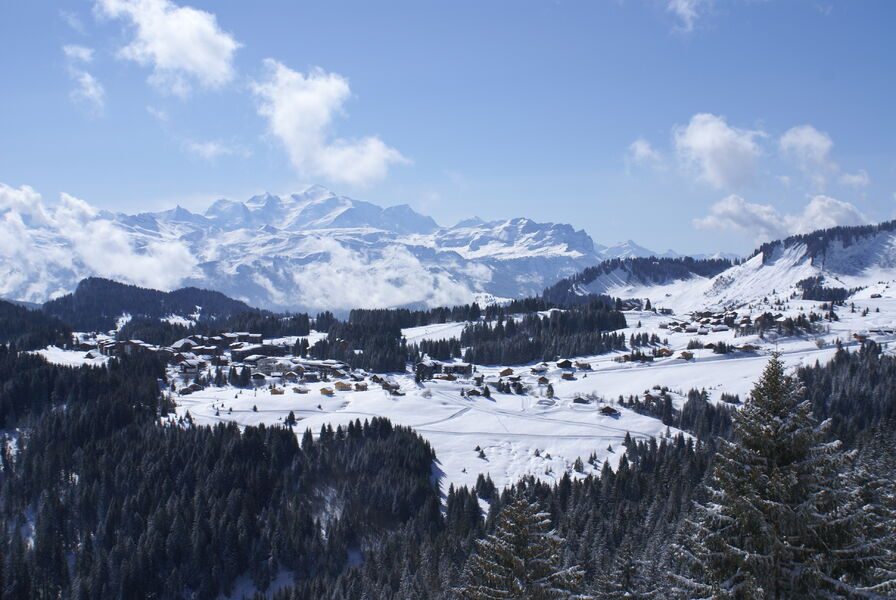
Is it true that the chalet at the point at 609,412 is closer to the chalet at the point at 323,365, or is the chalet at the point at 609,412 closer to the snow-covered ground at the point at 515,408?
the snow-covered ground at the point at 515,408

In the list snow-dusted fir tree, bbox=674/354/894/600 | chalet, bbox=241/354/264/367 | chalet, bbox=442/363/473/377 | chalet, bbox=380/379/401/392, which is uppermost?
snow-dusted fir tree, bbox=674/354/894/600

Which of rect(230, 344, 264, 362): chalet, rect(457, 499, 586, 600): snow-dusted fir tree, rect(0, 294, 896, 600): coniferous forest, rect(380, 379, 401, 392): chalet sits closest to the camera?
rect(457, 499, 586, 600): snow-dusted fir tree

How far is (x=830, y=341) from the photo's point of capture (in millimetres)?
188125

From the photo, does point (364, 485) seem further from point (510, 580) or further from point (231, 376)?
point (510, 580)

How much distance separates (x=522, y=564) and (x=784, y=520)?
336 inches

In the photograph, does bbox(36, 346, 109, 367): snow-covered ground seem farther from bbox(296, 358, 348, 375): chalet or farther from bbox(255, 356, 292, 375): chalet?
bbox(296, 358, 348, 375): chalet

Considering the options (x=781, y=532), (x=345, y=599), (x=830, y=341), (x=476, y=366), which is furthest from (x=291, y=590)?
(x=830, y=341)

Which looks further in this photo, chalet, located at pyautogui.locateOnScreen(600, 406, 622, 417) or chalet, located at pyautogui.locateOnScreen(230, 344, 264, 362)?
chalet, located at pyautogui.locateOnScreen(230, 344, 264, 362)

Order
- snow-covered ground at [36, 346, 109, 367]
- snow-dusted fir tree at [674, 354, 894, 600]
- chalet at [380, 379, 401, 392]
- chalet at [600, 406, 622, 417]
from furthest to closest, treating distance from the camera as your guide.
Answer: snow-covered ground at [36, 346, 109, 367], chalet at [380, 379, 401, 392], chalet at [600, 406, 622, 417], snow-dusted fir tree at [674, 354, 894, 600]

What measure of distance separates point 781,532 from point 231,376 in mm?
151336

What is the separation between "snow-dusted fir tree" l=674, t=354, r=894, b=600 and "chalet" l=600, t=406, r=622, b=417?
119545 mm

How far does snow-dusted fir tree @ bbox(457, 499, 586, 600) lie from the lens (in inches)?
858

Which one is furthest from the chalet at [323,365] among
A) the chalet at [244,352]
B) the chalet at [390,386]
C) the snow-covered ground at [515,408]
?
the chalet at [390,386]

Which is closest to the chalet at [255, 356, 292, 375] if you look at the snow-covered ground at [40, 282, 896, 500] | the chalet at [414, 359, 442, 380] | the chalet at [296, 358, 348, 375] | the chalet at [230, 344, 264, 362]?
the chalet at [296, 358, 348, 375]
